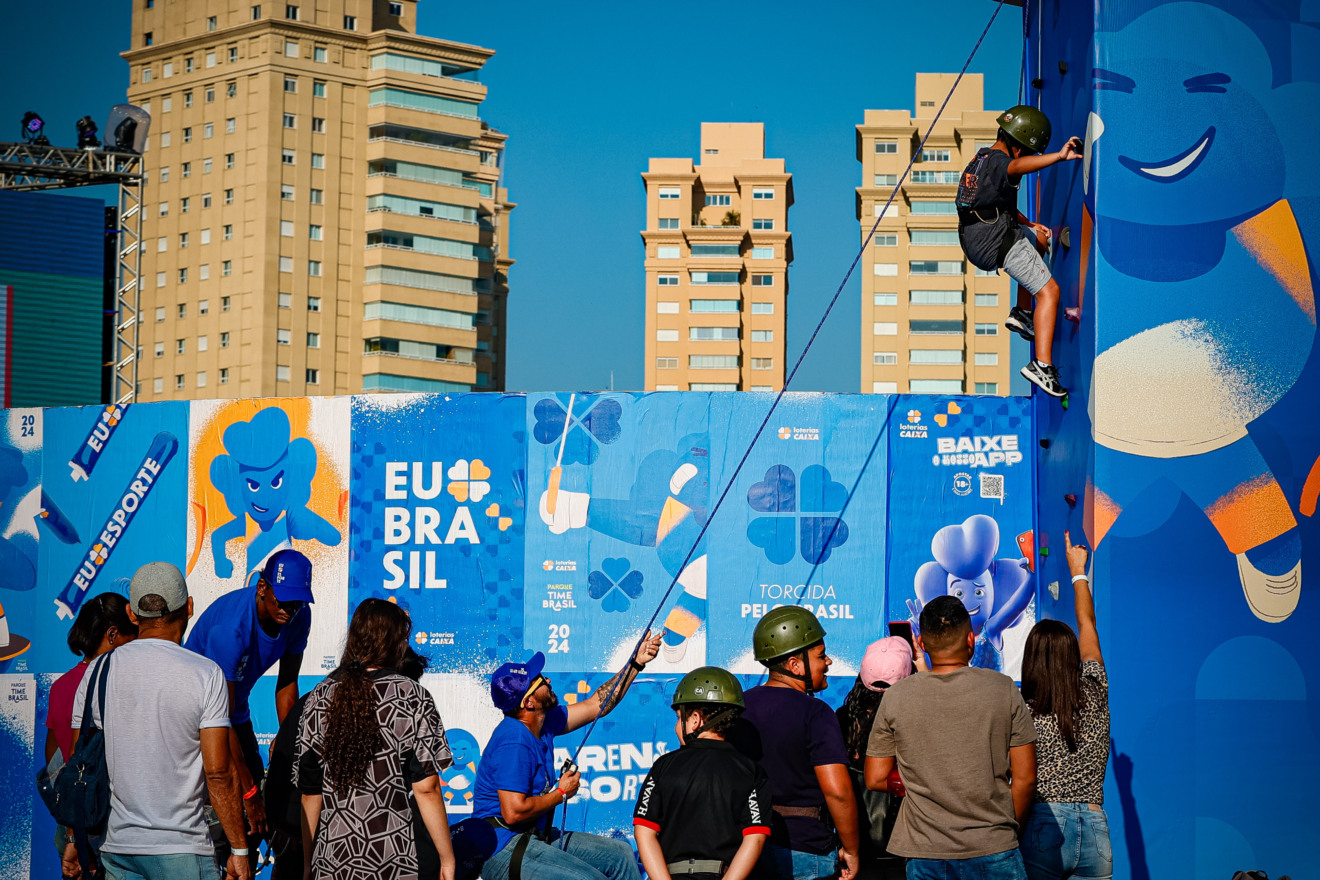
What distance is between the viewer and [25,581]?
9812mm

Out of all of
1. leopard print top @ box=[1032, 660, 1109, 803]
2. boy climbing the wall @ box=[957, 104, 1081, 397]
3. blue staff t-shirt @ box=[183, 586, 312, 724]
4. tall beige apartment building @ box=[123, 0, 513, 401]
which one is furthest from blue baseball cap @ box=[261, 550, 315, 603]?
tall beige apartment building @ box=[123, 0, 513, 401]

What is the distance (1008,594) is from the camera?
30.1 feet

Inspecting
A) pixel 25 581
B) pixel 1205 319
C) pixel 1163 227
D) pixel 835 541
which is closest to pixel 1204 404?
pixel 1205 319

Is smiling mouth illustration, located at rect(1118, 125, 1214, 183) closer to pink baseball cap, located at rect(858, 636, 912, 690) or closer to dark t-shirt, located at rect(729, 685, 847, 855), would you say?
pink baseball cap, located at rect(858, 636, 912, 690)

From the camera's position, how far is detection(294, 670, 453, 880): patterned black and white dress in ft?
15.7

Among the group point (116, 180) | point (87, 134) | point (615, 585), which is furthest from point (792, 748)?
point (87, 134)

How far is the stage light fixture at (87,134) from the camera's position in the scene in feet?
92.4

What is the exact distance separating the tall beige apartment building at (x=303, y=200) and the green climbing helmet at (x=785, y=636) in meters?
69.8

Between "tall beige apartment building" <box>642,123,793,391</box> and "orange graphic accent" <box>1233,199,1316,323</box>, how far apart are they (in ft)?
280

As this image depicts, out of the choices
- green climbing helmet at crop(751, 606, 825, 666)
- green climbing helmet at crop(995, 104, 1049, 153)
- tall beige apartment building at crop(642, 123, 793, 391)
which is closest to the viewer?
green climbing helmet at crop(751, 606, 825, 666)

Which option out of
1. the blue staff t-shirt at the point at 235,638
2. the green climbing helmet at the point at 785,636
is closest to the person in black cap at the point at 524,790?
the green climbing helmet at the point at 785,636

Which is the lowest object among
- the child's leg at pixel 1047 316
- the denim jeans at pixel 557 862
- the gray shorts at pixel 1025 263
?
the denim jeans at pixel 557 862

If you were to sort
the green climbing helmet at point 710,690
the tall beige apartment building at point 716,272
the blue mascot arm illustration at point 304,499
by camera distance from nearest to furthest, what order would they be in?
the green climbing helmet at point 710,690
the blue mascot arm illustration at point 304,499
the tall beige apartment building at point 716,272

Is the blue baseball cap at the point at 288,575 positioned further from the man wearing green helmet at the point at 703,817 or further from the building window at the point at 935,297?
the building window at the point at 935,297
